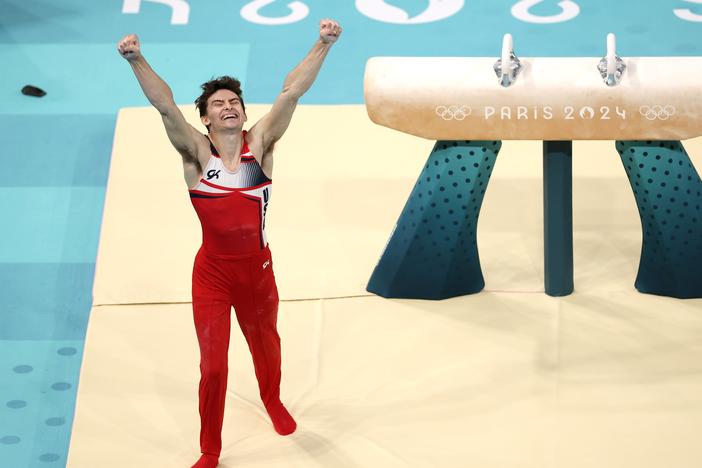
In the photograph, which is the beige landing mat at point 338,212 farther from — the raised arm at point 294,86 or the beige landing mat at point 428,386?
the raised arm at point 294,86

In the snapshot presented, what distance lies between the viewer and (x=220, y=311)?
493 cm

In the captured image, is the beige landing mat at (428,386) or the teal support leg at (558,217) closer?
the beige landing mat at (428,386)

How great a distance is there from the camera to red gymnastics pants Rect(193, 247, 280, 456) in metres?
4.90

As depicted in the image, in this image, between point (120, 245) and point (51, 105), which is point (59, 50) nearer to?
point (51, 105)

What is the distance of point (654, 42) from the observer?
323 inches

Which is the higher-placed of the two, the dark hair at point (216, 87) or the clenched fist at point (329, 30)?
the clenched fist at point (329, 30)

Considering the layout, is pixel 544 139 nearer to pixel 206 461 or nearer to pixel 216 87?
pixel 216 87

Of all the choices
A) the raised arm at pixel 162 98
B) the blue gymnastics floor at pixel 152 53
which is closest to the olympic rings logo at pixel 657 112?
the raised arm at pixel 162 98

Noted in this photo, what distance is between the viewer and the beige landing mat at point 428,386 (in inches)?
203

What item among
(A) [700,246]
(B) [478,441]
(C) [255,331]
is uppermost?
(A) [700,246]

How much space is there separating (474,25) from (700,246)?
2.98 metres

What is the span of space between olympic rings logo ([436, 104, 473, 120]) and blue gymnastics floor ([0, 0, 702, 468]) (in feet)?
6.75

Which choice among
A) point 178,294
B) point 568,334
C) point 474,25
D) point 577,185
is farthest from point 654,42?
point 178,294

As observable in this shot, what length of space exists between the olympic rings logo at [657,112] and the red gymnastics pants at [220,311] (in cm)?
184
